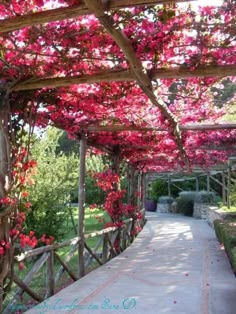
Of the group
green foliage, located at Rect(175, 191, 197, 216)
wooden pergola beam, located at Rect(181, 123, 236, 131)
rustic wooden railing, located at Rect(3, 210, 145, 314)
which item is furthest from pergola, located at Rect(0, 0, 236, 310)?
green foliage, located at Rect(175, 191, 197, 216)

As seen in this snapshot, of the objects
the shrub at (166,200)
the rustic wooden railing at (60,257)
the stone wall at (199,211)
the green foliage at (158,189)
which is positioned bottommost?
the rustic wooden railing at (60,257)

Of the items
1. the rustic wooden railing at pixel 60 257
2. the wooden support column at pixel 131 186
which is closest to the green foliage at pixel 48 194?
the rustic wooden railing at pixel 60 257

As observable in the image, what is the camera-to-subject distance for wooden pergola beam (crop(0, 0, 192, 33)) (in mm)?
2418

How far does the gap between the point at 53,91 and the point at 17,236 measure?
67.7 inches

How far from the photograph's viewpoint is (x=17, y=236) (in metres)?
4.19

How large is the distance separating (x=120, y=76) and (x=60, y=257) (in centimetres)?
417

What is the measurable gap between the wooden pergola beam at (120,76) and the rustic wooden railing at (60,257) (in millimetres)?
1825

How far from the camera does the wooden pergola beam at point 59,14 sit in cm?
242

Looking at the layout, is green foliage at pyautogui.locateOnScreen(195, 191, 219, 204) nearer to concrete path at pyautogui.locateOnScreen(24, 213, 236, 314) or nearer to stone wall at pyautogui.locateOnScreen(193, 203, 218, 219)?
stone wall at pyautogui.locateOnScreen(193, 203, 218, 219)

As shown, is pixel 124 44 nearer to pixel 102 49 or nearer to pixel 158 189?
pixel 102 49

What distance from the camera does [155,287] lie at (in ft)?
18.4

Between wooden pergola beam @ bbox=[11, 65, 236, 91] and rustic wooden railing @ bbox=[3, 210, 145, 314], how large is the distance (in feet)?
5.99

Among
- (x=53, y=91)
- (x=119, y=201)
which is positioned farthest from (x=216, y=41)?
(x=119, y=201)

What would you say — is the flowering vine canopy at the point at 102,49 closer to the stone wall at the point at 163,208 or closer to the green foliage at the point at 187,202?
the green foliage at the point at 187,202
